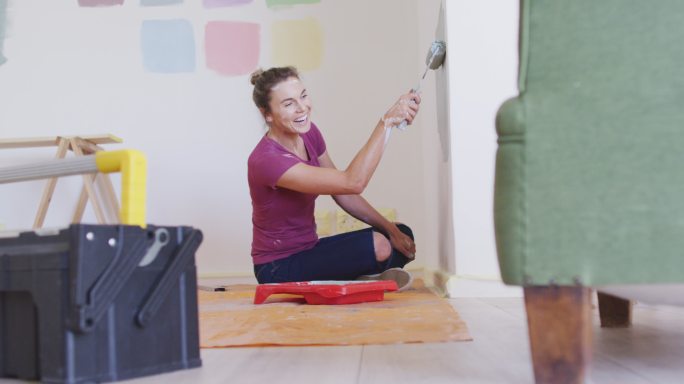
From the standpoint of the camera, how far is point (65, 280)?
0.88 meters

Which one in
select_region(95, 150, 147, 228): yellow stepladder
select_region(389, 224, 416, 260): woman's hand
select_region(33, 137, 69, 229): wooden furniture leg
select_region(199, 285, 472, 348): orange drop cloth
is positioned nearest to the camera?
select_region(95, 150, 147, 228): yellow stepladder

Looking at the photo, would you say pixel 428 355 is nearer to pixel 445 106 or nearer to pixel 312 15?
pixel 445 106

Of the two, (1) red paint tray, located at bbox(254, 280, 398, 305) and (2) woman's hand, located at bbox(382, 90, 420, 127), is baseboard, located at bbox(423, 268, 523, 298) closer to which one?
(1) red paint tray, located at bbox(254, 280, 398, 305)

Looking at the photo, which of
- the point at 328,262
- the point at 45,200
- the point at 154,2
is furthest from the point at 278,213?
the point at 154,2

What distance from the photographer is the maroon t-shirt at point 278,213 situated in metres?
2.26

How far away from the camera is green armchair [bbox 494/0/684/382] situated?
78 centimetres

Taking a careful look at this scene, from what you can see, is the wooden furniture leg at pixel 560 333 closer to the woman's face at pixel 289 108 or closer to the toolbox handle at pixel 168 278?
the toolbox handle at pixel 168 278

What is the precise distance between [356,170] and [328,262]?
0.41m

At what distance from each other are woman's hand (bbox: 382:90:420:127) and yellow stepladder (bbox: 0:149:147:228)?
1.22m

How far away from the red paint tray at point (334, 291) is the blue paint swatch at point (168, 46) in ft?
5.51

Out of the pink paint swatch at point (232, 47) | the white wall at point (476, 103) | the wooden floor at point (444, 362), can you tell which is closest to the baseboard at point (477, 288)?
the white wall at point (476, 103)

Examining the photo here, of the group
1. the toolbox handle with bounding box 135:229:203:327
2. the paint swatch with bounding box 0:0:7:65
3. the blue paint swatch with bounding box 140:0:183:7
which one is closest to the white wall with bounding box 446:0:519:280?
the toolbox handle with bounding box 135:229:203:327

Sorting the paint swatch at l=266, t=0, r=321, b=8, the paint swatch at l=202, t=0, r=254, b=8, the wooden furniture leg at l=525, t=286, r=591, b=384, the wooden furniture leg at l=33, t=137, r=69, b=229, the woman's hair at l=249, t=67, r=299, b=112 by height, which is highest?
the paint swatch at l=202, t=0, r=254, b=8

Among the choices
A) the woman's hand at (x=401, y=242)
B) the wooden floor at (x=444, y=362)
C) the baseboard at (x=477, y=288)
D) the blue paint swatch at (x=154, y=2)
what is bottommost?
the baseboard at (x=477, y=288)
